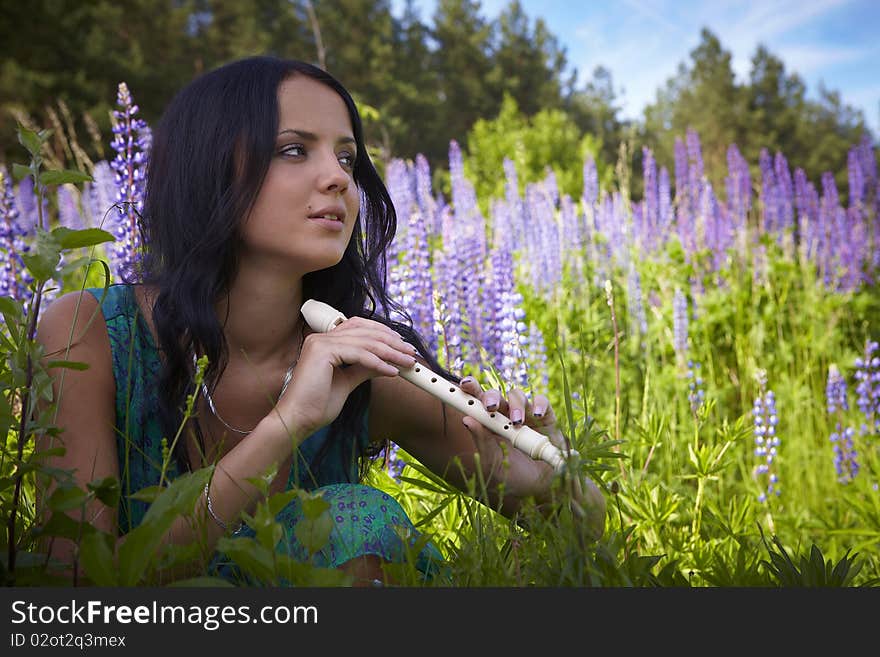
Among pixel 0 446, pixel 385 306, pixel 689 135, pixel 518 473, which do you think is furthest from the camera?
pixel 689 135

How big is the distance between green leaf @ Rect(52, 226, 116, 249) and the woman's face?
54cm

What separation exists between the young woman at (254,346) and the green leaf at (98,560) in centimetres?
36

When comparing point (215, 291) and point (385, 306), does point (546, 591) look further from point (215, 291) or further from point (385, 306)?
point (385, 306)

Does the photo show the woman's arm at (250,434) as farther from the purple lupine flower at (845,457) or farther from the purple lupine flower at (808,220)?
the purple lupine flower at (808,220)

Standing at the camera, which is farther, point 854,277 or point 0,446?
point 854,277

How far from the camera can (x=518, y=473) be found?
5.74ft

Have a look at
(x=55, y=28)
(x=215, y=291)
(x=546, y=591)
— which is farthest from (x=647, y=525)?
(x=55, y=28)

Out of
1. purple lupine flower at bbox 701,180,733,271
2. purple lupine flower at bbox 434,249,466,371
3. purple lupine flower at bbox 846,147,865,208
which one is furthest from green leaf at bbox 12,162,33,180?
purple lupine flower at bbox 846,147,865,208

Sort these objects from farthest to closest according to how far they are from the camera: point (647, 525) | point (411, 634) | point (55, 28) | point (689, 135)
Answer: point (55, 28) < point (689, 135) < point (647, 525) < point (411, 634)

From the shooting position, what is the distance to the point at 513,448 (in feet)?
5.65

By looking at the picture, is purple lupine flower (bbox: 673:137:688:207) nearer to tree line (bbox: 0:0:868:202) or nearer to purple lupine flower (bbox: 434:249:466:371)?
purple lupine flower (bbox: 434:249:466:371)

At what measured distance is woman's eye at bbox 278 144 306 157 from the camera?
1730 millimetres

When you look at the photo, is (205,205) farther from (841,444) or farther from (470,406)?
(841,444)

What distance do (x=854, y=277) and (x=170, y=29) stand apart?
16455 millimetres
